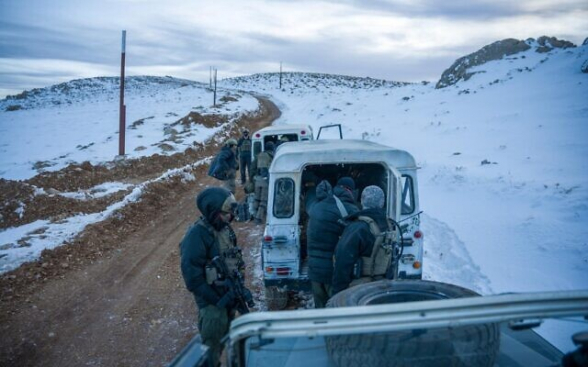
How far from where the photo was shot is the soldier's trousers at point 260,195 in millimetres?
9070

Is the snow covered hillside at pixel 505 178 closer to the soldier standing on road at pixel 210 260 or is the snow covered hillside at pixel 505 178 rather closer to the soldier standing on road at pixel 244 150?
the soldier standing on road at pixel 210 260

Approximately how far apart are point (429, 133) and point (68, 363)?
779 inches

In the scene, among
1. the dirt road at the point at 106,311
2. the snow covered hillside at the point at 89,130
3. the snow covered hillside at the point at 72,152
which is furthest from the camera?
the snow covered hillside at the point at 89,130

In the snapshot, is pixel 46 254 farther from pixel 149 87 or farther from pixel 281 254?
pixel 149 87

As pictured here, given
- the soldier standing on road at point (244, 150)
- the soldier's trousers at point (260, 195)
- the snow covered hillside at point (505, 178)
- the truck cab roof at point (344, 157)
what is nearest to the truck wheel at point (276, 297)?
the truck cab roof at point (344, 157)

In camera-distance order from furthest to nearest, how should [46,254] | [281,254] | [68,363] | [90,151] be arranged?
[90,151], [46,254], [281,254], [68,363]

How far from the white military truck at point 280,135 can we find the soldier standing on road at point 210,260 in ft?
24.0

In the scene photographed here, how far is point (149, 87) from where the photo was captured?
73.5 meters

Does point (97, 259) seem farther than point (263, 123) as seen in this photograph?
No

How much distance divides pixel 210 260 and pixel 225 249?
0.21m

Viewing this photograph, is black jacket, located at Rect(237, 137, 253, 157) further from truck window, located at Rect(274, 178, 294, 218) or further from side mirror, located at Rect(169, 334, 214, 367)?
side mirror, located at Rect(169, 334, 214, 367)

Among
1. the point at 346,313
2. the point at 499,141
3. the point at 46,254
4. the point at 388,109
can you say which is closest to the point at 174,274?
the point at 46,254

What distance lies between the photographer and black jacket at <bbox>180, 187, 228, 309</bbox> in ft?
11.7

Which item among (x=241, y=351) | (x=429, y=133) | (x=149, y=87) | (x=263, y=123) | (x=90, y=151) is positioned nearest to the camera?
(x=241, y=351)
